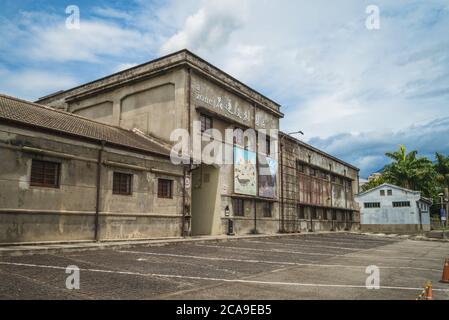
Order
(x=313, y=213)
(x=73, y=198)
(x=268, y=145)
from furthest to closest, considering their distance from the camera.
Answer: (x=313, y=213) → (x=268, y=145) → (x=73, y=198)

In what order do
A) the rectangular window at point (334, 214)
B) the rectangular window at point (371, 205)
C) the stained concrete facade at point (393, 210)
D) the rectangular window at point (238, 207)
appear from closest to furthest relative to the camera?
the rectangular window at point (238, 207), the rectangular window at point (334, 214), the stained concrete facade at point (393, 210), the rectangular window at point (371, 205)

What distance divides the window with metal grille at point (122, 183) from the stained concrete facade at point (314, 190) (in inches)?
650

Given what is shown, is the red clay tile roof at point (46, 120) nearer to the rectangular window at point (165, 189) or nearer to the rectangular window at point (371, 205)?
the rectangular window at point (165, 189)

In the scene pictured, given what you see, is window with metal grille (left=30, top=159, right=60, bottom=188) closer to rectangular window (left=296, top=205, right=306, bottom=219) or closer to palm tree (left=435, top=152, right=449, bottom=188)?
rectangular window (left=296, top=205, right=306, bottom=219)

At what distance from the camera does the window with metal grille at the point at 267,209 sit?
27.5m

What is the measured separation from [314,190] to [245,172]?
47.5 feet

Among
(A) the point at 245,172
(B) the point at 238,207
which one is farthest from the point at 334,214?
(B) the point at 238,207

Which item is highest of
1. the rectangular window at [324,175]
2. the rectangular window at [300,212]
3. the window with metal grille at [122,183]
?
the rectangular window at [324,175]

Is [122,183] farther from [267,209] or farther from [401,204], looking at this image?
[401,204]

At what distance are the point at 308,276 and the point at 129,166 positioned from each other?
10105 mm

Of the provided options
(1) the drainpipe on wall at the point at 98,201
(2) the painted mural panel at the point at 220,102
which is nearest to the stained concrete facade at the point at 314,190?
(2) the painted mural panel at the point at 220,102

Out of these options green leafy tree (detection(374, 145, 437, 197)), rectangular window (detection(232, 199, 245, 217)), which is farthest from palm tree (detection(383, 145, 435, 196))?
rectangular window (detection(232, 199, 245, 217))

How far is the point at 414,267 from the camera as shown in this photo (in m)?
11.4

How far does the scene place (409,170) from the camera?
Answer: 4800 centimetres
